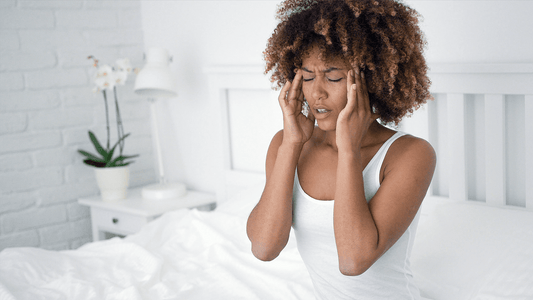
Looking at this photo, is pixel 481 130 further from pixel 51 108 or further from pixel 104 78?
pixel 51 108

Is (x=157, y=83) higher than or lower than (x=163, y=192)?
higher

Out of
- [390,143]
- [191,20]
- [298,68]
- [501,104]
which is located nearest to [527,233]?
[501,104]

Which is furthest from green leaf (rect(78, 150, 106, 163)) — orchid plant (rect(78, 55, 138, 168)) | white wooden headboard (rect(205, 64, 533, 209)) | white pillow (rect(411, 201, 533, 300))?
white pillow (rect(411, 201, 533, 300))

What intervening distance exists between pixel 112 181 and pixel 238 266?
107 centimetres

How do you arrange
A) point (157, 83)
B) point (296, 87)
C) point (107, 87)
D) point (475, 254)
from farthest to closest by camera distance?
point (107, 87), point (157, 83), point (475, 254), point (296, 87)

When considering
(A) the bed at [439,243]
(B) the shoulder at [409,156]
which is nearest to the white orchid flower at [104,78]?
(A) the bed at [439,243]

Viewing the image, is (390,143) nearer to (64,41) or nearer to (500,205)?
(500,205)

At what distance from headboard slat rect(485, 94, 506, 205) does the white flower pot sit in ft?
5.17

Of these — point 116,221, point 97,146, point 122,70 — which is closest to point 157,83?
point 122,70

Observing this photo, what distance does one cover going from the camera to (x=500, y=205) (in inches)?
59.2

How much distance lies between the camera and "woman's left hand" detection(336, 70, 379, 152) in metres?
0.92

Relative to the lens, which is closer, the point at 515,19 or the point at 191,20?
the point at 515,19

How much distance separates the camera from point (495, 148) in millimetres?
1483

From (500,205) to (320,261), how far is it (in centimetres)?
75
